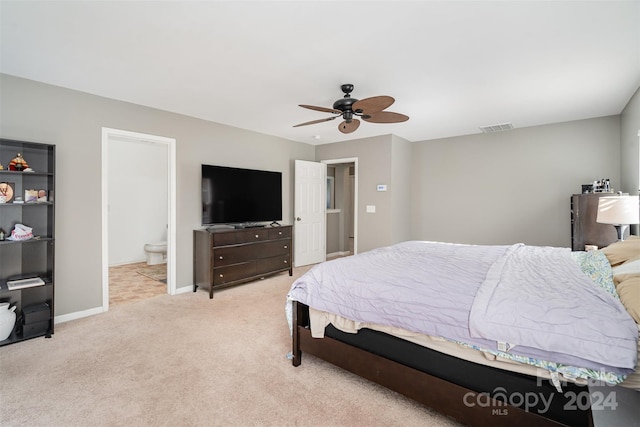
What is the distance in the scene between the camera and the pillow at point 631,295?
4.20 ft

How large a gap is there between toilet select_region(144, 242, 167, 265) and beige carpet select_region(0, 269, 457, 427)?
257 centimetres

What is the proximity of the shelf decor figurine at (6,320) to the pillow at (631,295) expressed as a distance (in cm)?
434

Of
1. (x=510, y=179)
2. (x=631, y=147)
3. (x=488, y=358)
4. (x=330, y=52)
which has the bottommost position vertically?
(x=488, y=358)

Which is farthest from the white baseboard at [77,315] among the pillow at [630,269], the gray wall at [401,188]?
the pillow at [630,269]

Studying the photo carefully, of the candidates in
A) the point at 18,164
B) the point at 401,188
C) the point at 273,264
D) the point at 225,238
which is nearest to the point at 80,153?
the point at 18,164

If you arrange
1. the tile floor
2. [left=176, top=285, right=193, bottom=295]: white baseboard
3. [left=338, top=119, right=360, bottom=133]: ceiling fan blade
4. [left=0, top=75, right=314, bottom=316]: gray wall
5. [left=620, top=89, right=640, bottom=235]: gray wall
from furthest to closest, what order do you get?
[left=176, top=285, right=193, bottom=295]: white baseboard < the tile floor < [left=620, top=89, right=640, bottom=235]: gray wall < [left=338, top=119, right=360, bottom=133]: ceiling fan blade < [left=0, top=75, right=314, bottom=316]: gray wall

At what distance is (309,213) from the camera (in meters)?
5.81

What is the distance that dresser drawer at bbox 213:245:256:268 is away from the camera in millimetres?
3998

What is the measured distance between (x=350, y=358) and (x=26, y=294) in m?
3.23

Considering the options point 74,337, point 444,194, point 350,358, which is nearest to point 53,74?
point 74,337

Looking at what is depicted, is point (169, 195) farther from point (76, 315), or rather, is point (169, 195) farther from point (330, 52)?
point (330, 52)

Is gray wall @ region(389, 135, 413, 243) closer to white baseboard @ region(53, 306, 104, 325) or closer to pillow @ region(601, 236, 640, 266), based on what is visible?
pillow @ region(601, 236, 640, 266)

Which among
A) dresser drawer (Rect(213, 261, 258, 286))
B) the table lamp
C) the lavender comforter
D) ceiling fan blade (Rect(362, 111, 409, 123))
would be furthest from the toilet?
the table lamp

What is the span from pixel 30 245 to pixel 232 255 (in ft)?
6.79
